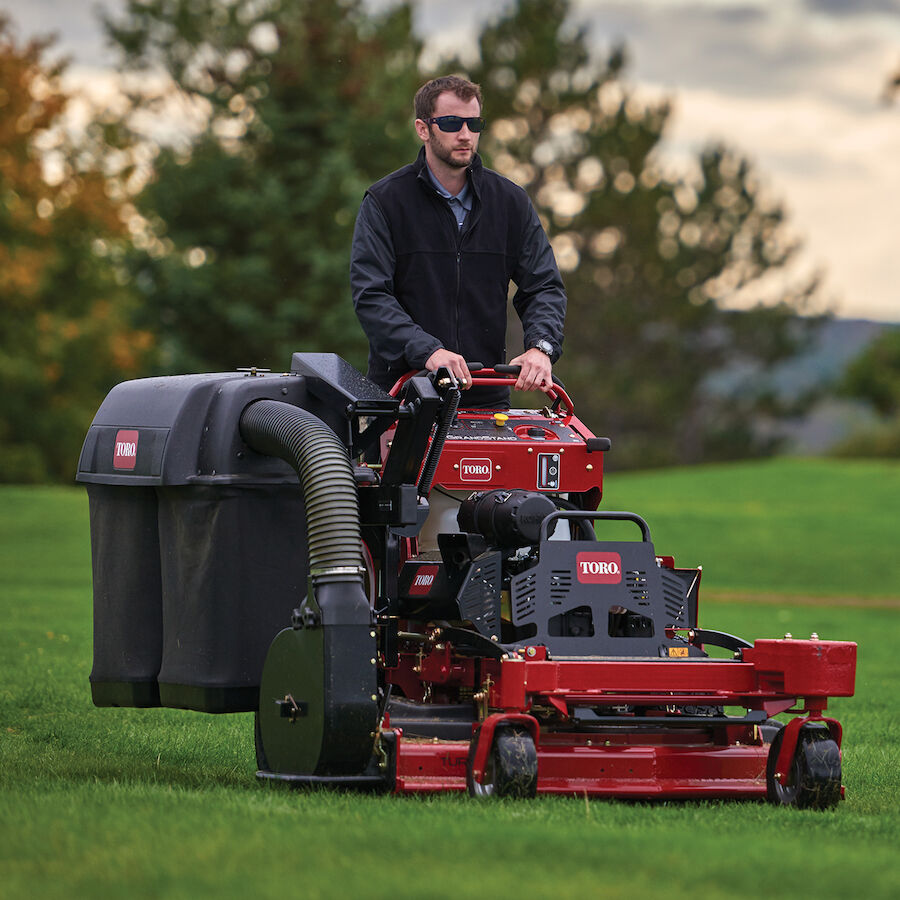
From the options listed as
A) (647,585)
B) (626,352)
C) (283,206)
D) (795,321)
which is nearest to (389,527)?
(647,585)

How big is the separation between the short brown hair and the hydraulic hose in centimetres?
171

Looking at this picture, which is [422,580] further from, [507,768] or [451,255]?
[451,255]

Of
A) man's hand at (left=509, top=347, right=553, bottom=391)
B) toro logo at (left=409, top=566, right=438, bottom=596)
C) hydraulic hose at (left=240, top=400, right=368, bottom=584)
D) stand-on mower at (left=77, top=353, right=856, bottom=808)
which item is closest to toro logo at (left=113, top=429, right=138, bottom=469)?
stand-on mower at (left=77, top=353, right=856, bottom=808)

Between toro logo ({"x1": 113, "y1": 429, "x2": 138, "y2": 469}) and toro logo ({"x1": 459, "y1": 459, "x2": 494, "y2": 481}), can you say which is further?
toro logo ({"x1": 459, "y1": 459, "x2": 494, "y2": 481})

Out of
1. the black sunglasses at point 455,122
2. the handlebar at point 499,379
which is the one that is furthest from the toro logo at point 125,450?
the black sunglasses at point 455,122

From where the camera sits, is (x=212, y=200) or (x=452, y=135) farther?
(x=212, y=200)

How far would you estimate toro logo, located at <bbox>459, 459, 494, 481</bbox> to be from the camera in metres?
6.92

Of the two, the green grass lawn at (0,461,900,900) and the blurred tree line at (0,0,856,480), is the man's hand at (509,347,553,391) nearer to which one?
the green grass lawn at (0,461,900,900)

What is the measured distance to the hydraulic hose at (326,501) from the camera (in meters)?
6.06

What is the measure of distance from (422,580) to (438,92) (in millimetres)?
2091

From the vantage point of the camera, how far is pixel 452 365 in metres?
6.64

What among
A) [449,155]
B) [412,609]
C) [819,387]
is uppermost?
[819,387]

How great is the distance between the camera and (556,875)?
448 centimetres

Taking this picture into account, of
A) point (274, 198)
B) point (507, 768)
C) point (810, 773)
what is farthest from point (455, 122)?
point (274, 198)
